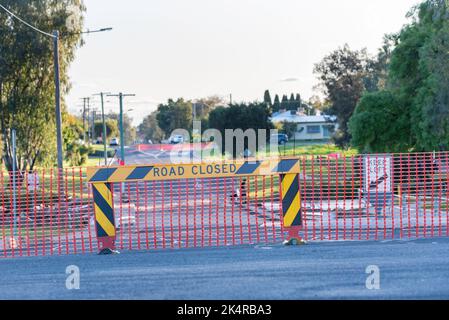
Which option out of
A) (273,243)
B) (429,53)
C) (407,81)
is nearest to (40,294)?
(273,243)

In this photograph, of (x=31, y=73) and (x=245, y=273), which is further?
(x=31, y=73)

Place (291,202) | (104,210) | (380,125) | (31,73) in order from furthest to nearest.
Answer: (31,73) < (380,125) < (291,202) < (104,210)

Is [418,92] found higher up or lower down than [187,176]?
higher up

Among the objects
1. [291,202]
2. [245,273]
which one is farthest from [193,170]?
[245,273]

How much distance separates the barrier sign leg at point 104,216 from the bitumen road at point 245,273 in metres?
0.34

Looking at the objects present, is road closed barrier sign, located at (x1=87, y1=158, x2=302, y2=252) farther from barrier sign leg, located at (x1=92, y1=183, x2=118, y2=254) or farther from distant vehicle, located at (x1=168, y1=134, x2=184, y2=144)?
distant vehicle, located at (x1=168, y1=134, x2=184, y2=144)

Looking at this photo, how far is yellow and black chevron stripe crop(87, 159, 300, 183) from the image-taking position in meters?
14.3

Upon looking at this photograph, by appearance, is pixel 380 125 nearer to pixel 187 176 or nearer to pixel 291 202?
pixel 291 202

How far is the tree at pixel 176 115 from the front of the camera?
138125 millimetres

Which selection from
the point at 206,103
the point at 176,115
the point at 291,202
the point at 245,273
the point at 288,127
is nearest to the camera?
the point at 245,273

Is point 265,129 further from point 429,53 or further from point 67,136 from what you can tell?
point 429,53

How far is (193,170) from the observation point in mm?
14750

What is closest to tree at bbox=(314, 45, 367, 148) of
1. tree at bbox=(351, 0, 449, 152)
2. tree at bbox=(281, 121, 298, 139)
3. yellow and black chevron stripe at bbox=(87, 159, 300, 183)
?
tree at bbox=(281, 121, 298, 139)

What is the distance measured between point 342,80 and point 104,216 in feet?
242
